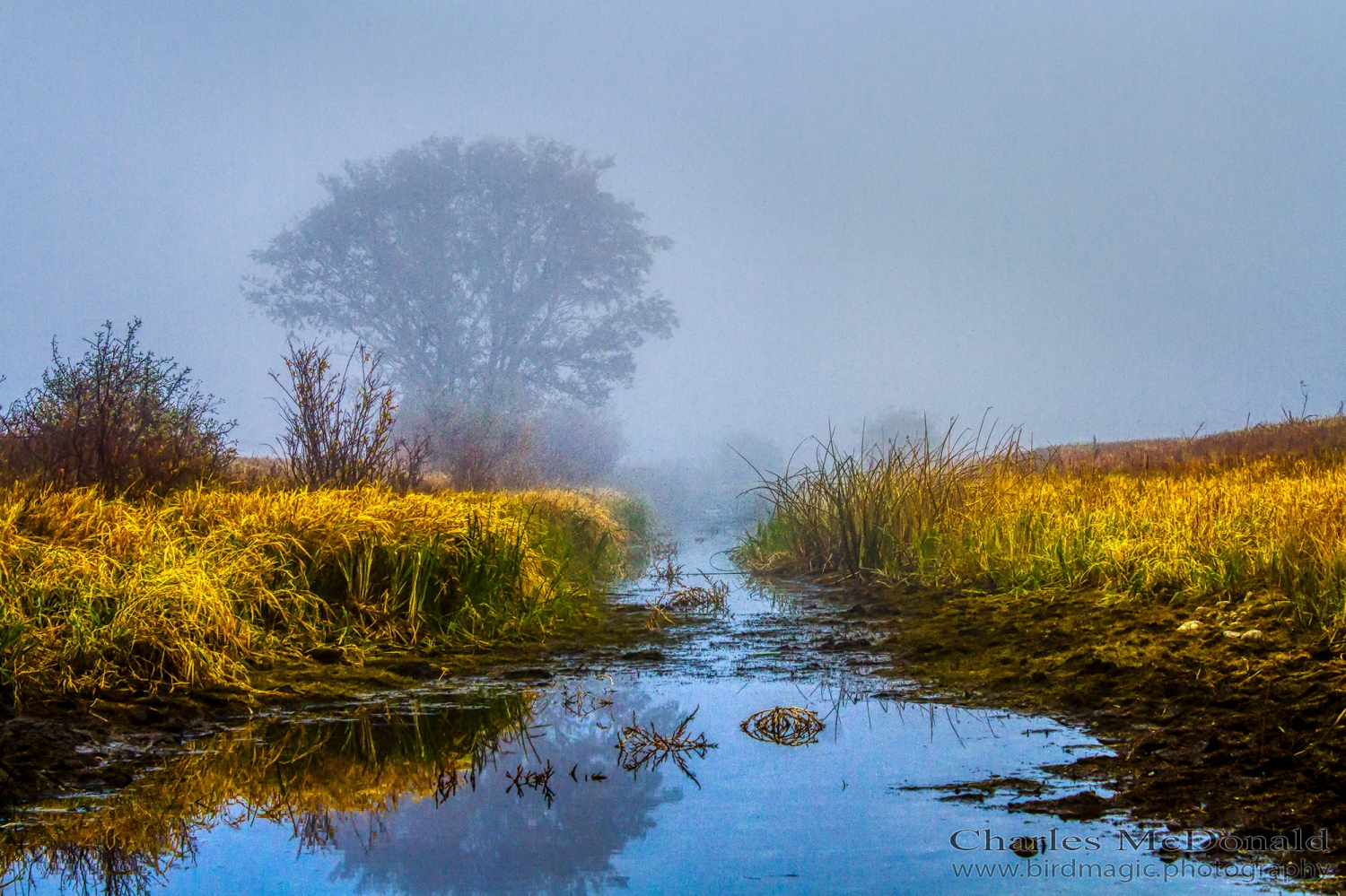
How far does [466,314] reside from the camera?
32594 mm

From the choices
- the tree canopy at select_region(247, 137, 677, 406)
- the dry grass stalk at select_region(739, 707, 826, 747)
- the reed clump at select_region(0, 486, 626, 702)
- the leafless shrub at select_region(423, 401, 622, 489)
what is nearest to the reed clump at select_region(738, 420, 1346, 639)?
the dry grass stalk at select_region(739, 707, 826, 747)

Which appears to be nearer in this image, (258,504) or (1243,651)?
(1243,651)

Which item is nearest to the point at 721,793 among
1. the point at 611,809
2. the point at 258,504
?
the point at 611,809

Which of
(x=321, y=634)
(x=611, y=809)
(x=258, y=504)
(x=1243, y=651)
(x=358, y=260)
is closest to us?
(x=611, y=809)

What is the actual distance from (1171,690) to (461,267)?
29696 mm

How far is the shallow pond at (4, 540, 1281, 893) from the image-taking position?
9.20ft

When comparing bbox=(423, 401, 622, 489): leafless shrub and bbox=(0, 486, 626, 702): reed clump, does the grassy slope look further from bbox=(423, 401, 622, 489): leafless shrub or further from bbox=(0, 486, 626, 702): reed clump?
bbox=(423, 401, 622, 489): leafless shrub

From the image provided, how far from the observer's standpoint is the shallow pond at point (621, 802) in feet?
9.20

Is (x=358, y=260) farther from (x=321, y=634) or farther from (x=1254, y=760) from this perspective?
(x=1254, y=760)

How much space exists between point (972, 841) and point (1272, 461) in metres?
12.0

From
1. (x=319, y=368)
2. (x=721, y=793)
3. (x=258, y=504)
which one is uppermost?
(x=319, y=368)

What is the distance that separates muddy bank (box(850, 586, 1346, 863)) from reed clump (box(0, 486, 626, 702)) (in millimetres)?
2740

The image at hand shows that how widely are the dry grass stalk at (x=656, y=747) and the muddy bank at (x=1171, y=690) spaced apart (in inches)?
51.0

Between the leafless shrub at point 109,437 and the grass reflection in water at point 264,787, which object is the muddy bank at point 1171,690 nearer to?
the grass reflection in water at point 264,787
